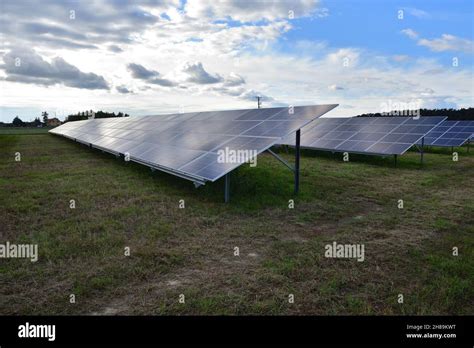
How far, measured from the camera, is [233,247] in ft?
23.0

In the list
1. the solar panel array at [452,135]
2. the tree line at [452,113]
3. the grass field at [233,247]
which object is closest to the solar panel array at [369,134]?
the solar panel array at [452,135]

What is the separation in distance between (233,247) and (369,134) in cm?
1850

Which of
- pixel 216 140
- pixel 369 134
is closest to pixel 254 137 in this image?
pixel 216 140

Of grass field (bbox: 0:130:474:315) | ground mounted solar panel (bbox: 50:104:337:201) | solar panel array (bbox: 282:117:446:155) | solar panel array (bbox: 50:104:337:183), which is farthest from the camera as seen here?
solar panel array (bbox: 282:117:446:155)

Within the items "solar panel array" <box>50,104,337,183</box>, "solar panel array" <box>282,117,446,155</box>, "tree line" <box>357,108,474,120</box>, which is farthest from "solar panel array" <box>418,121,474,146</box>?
"tree line" <box>357,108,474,120</box>

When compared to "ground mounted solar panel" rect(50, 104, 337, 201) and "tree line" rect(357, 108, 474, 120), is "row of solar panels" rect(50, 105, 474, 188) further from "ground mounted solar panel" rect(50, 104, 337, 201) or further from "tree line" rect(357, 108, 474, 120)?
"tree line" rect(357, 108, 474, 120)

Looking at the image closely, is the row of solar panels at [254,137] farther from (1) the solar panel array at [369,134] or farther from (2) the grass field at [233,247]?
(2) the grass field at [233,247]

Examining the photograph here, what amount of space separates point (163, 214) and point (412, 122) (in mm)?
20663

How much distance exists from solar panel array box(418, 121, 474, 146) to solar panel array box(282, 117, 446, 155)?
5571 millimetres

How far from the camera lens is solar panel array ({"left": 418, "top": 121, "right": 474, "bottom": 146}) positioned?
2791 centimetres

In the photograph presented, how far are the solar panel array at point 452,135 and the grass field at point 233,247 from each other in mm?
17394

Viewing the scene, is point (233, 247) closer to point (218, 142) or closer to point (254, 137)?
point (254, 137)
